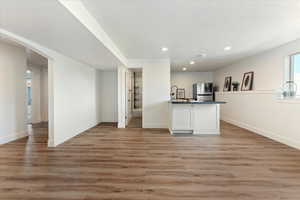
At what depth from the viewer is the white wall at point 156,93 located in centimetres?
556

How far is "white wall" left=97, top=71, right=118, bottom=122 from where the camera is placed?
6.49m

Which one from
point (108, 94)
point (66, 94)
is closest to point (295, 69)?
point (66, 94)

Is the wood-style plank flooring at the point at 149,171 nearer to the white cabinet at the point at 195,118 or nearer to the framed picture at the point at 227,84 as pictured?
the white cabinet at the point at 195,118

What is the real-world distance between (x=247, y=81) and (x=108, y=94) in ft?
16.6

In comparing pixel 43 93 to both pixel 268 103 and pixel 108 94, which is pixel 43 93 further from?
pixel 268 103

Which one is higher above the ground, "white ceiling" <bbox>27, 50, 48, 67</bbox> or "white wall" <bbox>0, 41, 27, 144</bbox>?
"white ceiling" <bbox>27, 50, 48, 67</bbox>

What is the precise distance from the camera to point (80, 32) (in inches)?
95.7

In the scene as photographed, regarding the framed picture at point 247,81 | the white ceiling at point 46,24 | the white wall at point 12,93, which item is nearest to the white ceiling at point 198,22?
the white ceiling at point 46,24

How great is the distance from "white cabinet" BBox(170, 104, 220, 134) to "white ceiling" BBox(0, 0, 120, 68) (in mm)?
2770

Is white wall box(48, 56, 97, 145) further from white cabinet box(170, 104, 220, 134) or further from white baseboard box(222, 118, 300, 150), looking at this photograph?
white baseboard box(222, 118, 300, 150)

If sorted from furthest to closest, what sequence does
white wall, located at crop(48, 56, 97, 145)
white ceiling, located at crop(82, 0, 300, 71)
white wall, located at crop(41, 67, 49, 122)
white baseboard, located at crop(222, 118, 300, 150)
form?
white wall, located at crop(41, 67, 49, 122) → white wall, located at crop(48, 56, 97, 145) → white baseboard, located at crop(222, 118, 300, 150) → white ceiling, located at crop(82, 0, 300, 71)

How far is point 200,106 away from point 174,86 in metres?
4.04

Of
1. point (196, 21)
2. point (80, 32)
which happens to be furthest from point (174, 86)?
point (80, 32)

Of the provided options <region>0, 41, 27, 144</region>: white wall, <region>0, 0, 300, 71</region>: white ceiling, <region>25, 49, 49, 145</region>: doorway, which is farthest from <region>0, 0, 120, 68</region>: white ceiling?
<region>25, 49, 49, 145</region>: doorway
